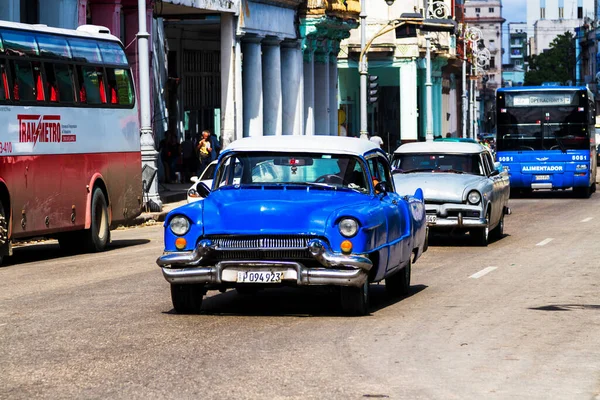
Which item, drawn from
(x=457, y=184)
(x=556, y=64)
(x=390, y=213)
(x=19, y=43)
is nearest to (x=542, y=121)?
(x=457, y=184)

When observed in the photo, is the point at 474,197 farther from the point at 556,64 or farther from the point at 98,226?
the point at 556,64

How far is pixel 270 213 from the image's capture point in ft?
40.2

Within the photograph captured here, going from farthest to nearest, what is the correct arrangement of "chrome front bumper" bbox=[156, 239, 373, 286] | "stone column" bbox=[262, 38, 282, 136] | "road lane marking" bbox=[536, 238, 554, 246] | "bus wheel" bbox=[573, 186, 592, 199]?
"stone column" bbox=[262, 38, 282, 136]
"bus wheel" bbox=[573, 186, 592, 199]
"road lane marking" bbox=[536, 238, 554, 246]
"chrome front bumper" bbox=[156, 239, 373, 286]

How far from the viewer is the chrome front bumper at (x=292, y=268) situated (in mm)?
12109

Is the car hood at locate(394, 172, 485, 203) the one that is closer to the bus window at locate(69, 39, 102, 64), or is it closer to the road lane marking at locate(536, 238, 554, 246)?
the road lane marking at locate(536, 238, 554, 246)

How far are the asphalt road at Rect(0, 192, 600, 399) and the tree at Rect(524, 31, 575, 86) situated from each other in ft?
534

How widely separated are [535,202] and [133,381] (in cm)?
2969

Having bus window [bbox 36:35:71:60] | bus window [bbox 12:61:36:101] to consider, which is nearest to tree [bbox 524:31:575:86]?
bus window [bbox 36:35:71:60]

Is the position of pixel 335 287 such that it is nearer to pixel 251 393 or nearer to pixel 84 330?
pixel 84 330

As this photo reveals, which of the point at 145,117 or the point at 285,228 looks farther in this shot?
the point at 145,117

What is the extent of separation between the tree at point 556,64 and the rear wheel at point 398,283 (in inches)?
6488

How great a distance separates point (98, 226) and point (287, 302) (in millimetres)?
9936

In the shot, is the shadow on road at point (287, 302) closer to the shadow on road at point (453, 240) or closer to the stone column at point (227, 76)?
the shadow on road at point (453, 240)

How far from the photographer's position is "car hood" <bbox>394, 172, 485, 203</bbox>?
21.8m
